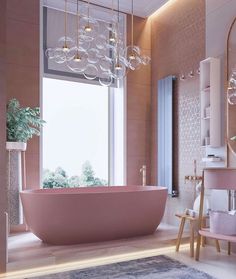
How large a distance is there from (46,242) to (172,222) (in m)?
1.95

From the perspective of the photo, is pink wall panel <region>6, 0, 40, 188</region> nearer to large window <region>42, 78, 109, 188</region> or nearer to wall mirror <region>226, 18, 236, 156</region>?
large window <region>42, 78, 109, 188</region>

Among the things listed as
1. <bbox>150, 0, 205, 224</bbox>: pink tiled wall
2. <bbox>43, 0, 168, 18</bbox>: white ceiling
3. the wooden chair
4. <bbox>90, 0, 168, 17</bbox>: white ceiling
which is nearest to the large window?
<bbox>150, 0, 205, 224</bbox>: pink tiled wall

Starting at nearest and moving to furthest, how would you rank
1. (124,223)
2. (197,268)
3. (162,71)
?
1. (197,268)
2. (124,223)
3. (162,71)

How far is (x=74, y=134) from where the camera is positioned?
506 cm

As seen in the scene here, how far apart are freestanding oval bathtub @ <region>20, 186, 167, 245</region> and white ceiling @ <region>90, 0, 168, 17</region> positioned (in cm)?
295

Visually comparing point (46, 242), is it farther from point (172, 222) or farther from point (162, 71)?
point (162, 71)

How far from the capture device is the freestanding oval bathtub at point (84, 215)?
3.36 metres

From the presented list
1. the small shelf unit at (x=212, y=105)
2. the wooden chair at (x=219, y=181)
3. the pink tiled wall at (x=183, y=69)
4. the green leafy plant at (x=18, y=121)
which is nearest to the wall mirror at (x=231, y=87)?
the small shelf unit at (x=212, y=105)

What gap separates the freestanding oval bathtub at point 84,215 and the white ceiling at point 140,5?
2.95 m

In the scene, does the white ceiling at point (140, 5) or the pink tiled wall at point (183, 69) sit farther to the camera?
the white ceiling at point (140, 5)

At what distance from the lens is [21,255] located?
3125mm

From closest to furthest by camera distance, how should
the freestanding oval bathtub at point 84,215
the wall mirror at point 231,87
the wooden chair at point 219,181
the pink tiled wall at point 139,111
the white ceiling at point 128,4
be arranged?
the wooden chair at point 219,181
the freestanding oval bathtub at point 84,215
the wall mirror at point 231,87
the white ceiling at point 128,4
the pink tiled wall at point 139,111

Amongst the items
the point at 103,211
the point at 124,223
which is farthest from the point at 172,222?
the point at 103,211

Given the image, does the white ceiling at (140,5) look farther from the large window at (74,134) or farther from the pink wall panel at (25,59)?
the large window at (74,134)
